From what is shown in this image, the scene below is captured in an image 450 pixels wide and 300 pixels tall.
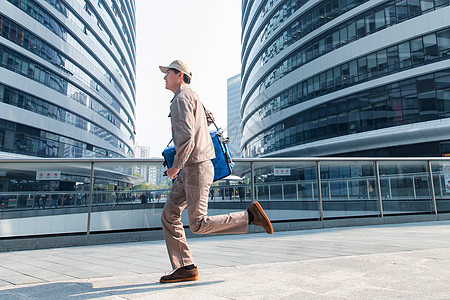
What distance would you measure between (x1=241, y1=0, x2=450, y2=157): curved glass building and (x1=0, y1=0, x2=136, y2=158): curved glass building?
79.8 feet

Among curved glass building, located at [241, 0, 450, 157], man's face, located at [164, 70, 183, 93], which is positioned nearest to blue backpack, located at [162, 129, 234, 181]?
man's face, located at [164, 70, 183, 93]

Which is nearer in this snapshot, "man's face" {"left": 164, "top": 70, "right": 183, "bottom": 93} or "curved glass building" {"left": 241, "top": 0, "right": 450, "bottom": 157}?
"man's face" {"left": 164, "top": 70, "right": 183, "bottom": 93}

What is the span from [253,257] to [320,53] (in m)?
30.7

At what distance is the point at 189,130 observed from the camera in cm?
273

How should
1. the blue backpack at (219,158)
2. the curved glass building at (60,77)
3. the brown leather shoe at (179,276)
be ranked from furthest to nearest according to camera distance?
1. the curved glass building at (60,77)
2. the blue backpack at (219,158)
3. the brown leather shoe at (179,276)

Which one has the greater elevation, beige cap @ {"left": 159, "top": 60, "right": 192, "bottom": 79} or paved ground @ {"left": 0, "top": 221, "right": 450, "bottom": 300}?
beige cap @ {"left": 159, "top": 60, "right": 192, "bottom": 79}

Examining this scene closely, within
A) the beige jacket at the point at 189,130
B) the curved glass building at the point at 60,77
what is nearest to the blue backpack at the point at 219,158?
the beige jacket at the point at 189,130

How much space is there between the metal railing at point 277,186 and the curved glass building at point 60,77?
1054 inches

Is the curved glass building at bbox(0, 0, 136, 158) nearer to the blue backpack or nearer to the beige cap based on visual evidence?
the beige cap

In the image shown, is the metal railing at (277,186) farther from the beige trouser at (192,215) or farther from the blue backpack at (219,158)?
the beige trouser at (192,215)

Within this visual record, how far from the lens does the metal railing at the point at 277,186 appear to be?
19.4 feet

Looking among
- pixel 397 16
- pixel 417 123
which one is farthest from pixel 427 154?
pixel 397 16

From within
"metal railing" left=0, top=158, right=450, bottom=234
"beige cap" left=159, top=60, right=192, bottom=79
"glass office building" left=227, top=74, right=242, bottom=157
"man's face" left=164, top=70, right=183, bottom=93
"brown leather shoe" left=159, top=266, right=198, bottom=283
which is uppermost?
"glass office building" left=227, top=74, right=242, bottom=157

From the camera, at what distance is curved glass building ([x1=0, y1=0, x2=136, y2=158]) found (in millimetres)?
28641
